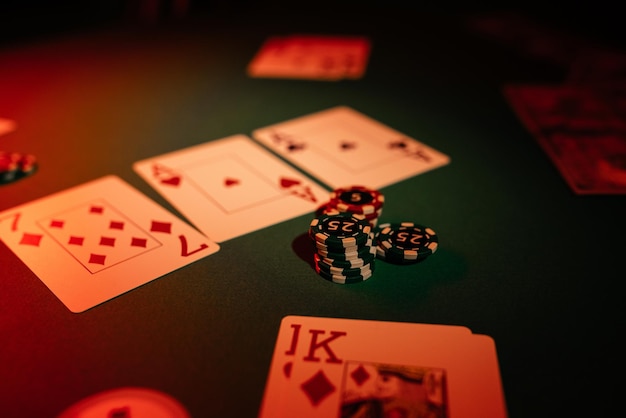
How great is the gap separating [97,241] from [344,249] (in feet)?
2.80

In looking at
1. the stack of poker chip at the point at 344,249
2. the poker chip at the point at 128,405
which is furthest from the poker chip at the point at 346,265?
the poker chip at the point at 128,405

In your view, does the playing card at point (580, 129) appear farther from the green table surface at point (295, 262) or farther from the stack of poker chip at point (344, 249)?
the stack of poker chip at point (344, 249)

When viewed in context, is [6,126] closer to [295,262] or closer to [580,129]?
[295,262]

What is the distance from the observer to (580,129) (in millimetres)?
2592

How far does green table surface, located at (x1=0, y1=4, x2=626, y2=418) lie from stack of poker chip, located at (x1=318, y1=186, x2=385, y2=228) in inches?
4.5

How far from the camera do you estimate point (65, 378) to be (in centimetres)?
139

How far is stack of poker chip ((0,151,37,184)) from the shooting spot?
7.35ft

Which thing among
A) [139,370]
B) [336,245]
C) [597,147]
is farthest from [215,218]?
[597,147]

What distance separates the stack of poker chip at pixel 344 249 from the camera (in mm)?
1612

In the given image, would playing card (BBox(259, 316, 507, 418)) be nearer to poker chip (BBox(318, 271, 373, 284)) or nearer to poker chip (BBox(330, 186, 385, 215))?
poker chip (BBox(318, 271, 373, 284))

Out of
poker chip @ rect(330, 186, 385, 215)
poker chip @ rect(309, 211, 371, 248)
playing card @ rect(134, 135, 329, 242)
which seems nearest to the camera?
poker chip @ rect(309, 211, 371, 248)

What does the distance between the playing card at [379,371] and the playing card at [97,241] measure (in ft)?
1.71

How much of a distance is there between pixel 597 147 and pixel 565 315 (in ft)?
3.83

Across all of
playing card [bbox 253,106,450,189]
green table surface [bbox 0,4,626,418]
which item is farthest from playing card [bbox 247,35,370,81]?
playing card [bbox 253,106,450,189]
